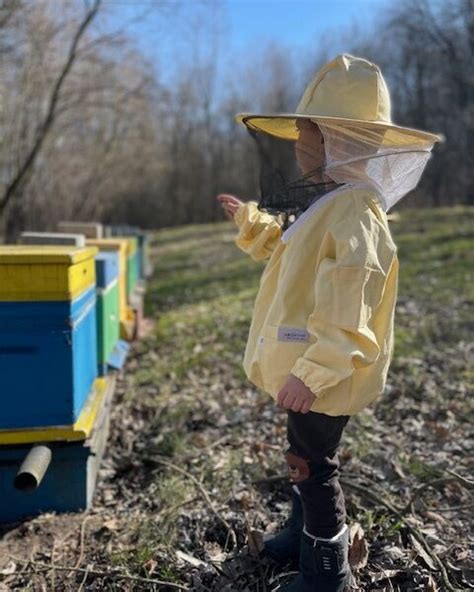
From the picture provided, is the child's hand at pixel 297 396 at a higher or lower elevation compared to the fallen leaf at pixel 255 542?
higher

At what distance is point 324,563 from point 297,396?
73 centimetres

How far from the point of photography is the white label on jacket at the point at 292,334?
2.20m

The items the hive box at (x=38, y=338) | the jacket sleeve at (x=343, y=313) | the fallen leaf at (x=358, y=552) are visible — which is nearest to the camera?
the jacket sleeve at (x=343, y=313)

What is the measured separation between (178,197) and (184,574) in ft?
139

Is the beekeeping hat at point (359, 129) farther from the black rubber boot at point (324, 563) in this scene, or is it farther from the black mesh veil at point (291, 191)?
the black rubber boot at point (324, 563)

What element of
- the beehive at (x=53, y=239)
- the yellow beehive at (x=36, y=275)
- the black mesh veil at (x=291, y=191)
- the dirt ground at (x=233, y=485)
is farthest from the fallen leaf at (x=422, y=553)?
the beehive at (x=53, y=239)

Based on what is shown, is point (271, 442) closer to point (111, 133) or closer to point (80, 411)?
point (80, 411)

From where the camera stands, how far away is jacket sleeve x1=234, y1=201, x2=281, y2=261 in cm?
279

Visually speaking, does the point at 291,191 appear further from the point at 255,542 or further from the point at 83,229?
the point at 83,229

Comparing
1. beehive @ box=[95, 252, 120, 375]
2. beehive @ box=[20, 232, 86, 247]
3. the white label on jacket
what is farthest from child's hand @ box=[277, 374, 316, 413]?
beehive @ box=[20, 232, 86, 247]

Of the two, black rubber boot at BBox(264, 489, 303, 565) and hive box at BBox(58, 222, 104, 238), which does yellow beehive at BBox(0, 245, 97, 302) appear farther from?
hive box at BBox(58, 222, 104, 238)

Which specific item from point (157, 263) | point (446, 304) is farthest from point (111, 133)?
point (446, 304)

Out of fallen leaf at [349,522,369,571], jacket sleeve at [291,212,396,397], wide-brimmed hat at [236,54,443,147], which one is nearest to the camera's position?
jacket sleeve at [291,212,396,397]

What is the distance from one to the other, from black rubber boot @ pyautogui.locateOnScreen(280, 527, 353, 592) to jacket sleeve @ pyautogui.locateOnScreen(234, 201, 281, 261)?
1257 millimetres
